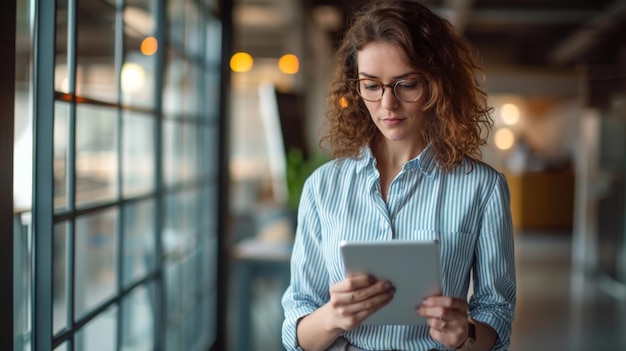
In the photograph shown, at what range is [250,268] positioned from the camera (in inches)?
158


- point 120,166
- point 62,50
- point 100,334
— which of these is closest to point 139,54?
point 120,166

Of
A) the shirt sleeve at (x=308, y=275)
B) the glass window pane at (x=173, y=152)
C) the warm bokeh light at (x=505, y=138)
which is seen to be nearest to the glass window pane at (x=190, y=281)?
the glass window pane at (x=173, y=152)

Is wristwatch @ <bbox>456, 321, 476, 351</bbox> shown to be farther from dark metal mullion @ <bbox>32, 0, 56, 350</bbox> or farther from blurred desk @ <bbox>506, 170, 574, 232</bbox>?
blurred desk @ <bbox>506, 170, 574, 232</bbox>

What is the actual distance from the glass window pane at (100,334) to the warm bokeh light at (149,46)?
4.00 feet

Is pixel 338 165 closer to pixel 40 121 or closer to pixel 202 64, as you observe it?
pixel 40 121

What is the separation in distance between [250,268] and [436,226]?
2658 millimetres

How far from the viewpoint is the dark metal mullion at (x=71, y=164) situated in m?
2.22

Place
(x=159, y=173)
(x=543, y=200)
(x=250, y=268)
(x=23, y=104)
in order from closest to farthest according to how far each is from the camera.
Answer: (x=23, y=104), (x=159, y=173), (x=250, y=268), (x=543, y=200)

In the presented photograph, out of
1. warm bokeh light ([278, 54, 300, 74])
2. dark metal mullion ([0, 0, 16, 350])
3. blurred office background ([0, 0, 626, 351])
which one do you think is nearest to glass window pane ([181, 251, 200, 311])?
blurred office background ([0, 0, 626, 351])

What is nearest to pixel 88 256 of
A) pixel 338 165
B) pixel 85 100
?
pixel 85 100

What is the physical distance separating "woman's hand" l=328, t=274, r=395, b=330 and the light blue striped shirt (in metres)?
0.17

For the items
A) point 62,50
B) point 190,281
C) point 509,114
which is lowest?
point 190,281

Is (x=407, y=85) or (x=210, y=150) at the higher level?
(x=407, y=85)

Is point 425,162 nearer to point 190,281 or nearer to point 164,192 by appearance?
point 164,192
